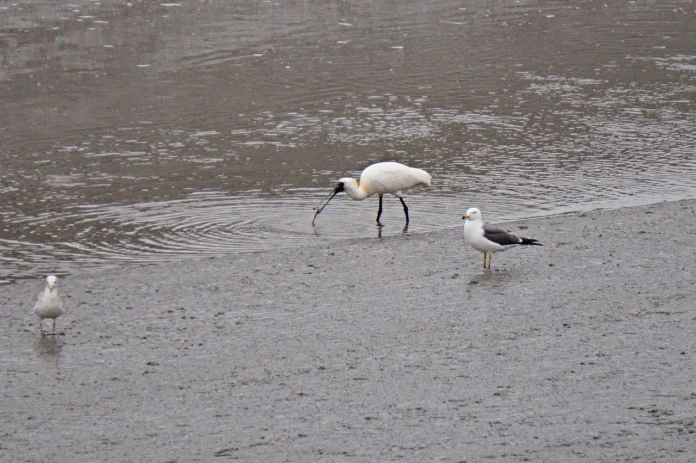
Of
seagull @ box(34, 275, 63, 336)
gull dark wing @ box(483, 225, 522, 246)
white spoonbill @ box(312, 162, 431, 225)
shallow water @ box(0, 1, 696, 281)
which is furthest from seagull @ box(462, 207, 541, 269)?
seagull @ box(34, 275, 63, 336)

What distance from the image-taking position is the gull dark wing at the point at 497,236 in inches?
391

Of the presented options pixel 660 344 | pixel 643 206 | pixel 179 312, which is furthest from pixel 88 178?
pixel 660 344

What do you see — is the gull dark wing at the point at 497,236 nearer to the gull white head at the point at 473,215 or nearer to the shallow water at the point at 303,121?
the gull white head at the point at 473,215

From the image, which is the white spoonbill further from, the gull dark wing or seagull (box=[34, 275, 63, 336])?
seagull (box=[34, 275, 63, 336])

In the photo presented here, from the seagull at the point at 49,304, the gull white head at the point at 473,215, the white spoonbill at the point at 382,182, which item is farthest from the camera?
the white spoonbill at the point at 382,182

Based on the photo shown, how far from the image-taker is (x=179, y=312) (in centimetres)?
898

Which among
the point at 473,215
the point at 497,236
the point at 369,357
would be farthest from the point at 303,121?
the point at 369,357

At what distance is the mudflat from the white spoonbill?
177cm

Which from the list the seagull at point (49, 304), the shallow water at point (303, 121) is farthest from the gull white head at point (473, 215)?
the seagull at point (49, 304)

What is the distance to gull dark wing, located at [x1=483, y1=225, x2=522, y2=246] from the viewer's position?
9922 mm

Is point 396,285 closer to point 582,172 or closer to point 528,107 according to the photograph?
point 582,172

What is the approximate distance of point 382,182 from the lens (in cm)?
1270

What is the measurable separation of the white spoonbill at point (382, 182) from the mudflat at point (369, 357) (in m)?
1.77

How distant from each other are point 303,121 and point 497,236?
8.55 meters
